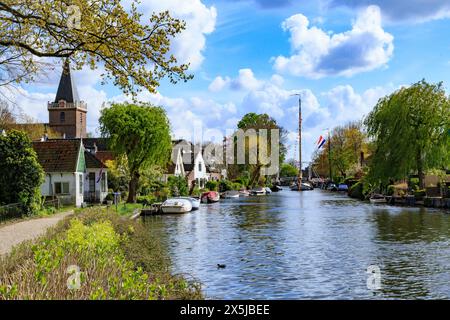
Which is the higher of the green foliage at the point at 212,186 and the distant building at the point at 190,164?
the distant building at the point at 190,164

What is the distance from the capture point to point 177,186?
6919 cm

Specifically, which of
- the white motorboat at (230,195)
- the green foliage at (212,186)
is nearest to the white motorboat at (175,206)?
the white motorboat at (230,195)

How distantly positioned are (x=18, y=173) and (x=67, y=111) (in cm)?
9666

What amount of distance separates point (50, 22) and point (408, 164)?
50605 millimetres

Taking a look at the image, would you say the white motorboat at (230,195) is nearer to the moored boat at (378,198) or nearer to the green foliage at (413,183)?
the moored boat at (378,198)

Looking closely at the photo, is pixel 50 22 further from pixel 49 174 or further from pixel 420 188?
pixel 420 188

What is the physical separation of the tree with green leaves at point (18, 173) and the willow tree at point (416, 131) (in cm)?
3818

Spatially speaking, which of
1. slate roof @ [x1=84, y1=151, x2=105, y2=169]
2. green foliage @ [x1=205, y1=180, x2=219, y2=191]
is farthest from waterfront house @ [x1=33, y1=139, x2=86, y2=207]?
green foliage @ [x1=205, y1=180, x2=219, y2=191]

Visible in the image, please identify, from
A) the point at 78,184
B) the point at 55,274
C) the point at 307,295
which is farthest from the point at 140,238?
the point at 78,184

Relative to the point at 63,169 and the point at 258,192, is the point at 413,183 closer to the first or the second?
the point at 258,192

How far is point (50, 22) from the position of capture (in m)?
14.3

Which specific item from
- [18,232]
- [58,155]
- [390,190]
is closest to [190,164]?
[390,190]

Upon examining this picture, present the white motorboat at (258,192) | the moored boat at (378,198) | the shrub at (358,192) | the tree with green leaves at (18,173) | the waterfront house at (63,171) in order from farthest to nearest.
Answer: the white motorboat at (258,192)
the shrub at (358,192)
the moored boat at (378,198)
the waterfront house at (63,171)
the tree with green leaves at (18,173)

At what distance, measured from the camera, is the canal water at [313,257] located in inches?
639
